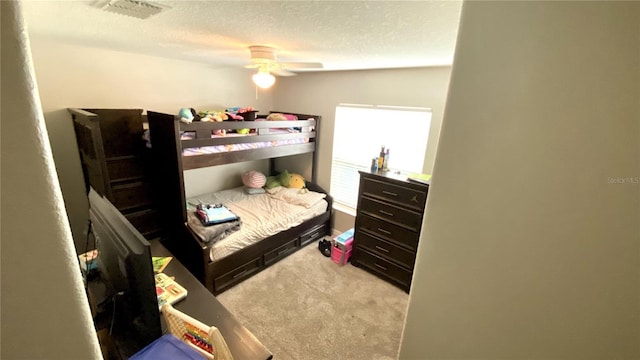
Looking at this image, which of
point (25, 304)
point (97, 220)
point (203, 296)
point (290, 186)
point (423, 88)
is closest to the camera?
point (25, 304)

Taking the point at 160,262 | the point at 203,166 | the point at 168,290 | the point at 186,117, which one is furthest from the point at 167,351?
the point at 186,117

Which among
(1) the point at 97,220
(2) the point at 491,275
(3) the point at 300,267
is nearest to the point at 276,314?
(3) the point at 300,267

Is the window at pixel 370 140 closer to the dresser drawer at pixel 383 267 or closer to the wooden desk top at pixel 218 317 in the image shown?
the dresser drawer at pixel 383 267

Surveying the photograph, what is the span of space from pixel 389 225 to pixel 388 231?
6cm

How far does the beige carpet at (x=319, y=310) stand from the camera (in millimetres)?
1874

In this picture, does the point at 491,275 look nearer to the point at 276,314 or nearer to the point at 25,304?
the point at 25,304

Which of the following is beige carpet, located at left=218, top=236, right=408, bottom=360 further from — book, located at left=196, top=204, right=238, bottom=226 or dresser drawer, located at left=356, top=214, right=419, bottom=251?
book, located at left=196, top=204, right=238, bottom=226

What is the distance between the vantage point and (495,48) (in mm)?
437

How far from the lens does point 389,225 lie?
252 centimetres

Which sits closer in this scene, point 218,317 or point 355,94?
point 218,317

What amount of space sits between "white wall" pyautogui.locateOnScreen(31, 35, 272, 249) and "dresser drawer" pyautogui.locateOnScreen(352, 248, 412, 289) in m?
2.18

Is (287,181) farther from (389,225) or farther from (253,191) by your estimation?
(389,225)

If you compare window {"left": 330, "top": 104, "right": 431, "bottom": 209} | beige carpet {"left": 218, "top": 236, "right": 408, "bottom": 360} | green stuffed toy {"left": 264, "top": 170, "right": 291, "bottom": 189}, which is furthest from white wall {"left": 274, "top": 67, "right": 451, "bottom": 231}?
beige carpet {"left": 218, "top": 236, "right": 408, "bottom": 360}

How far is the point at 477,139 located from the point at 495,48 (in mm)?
156
